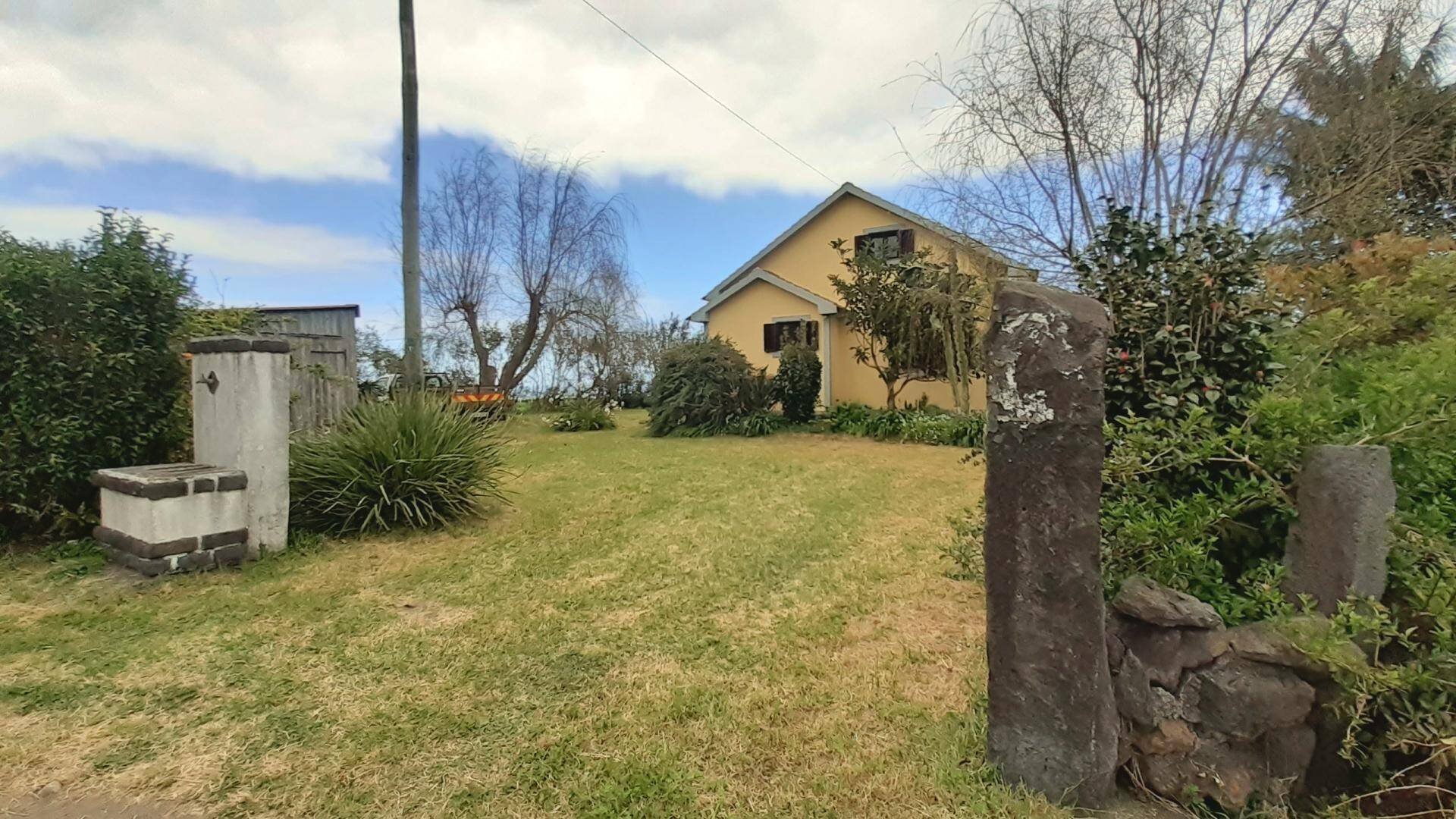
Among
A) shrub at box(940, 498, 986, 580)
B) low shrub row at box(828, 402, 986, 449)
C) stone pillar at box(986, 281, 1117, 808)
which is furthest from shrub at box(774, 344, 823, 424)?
stone pillar at box(986, 281, 1117, 808)

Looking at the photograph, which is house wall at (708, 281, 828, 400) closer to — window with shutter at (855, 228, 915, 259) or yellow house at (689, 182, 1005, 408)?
yellow house at (689, 182, 1005, 408)

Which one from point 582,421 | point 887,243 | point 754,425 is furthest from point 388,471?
point 887,243

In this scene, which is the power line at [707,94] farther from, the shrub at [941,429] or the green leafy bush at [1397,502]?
the green leafy bush at [1397,502]

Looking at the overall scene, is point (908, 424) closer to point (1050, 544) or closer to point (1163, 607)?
point (1163, 607)

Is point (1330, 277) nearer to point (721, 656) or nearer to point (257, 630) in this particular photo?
point (721, 656)

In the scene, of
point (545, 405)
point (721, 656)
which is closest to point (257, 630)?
point (721, 656)

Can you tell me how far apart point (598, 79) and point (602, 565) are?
26.4 feet

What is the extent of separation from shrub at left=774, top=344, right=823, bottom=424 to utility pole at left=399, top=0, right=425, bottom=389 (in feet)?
26.2

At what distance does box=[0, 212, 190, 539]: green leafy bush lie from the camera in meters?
4.03

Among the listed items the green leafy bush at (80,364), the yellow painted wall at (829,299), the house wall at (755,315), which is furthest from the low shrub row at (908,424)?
the green leafy bush at (80,364)

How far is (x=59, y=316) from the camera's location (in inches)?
163

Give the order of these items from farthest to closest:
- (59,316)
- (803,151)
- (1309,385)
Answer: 1. (803,151)
2. (59,316)
3. (1309,385)

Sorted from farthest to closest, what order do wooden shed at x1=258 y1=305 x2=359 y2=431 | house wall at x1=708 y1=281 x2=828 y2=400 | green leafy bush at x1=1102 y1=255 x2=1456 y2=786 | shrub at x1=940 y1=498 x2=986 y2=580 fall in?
1. house wall at x1=708 y1=281 x2=828 y2=400
2. wooden shed at x1=258 y1=305 x2=359 y2=431
3. shrub at x1=940 y1=498 x2=986 y2=580
4. green leafy bush at x1=1102 y1=255 x2=1456 y2=786

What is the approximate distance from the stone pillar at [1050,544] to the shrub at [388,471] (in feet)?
14.9
